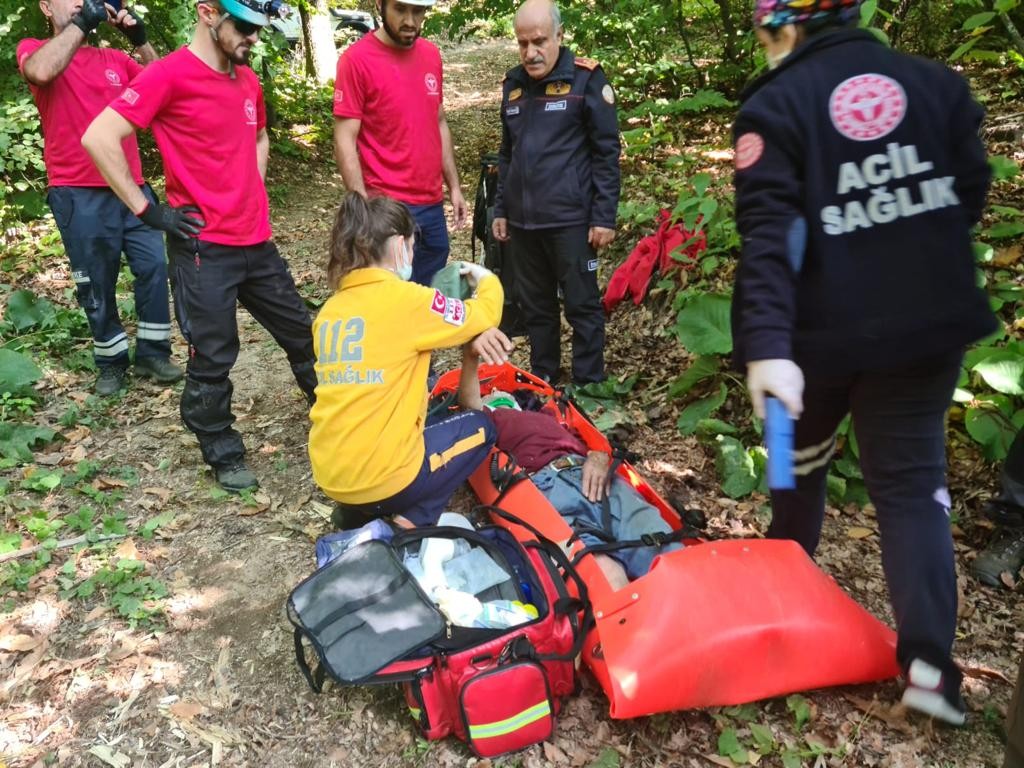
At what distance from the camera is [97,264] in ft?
15.6

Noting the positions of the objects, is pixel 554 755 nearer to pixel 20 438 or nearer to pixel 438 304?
pixel 438 304

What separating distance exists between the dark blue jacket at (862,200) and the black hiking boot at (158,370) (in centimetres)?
424

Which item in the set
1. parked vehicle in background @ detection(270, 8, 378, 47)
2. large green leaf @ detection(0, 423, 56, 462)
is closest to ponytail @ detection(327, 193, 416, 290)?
large green leaf @ detection(0, 423, 56, 462)

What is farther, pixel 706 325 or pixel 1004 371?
pixel 706 325

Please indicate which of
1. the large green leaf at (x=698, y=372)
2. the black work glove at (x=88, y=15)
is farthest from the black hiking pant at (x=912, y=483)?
the black work glove at (x=88, y=15)

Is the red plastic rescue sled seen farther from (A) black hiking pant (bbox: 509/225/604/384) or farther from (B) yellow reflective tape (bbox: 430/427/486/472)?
(A) black hiking pant (bbox: 509/225/604/384)

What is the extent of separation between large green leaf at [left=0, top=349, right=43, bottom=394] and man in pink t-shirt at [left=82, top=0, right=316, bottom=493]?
1.71 meters

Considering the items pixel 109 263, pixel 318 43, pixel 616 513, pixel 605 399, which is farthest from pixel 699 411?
pixel 318 43

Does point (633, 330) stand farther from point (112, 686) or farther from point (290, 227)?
point (290, 227)

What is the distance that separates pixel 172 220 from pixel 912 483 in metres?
3.24

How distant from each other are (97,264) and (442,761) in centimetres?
390

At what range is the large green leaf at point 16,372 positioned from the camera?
475 cm

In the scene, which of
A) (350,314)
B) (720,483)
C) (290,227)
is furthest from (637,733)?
(290,227)

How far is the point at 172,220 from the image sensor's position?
138 inches
